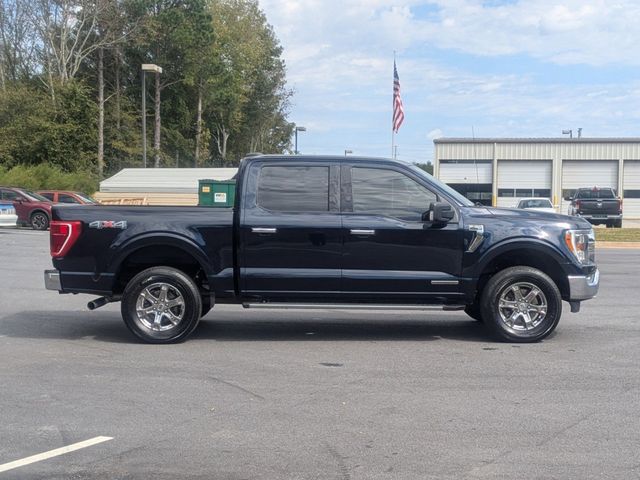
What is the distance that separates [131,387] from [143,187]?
35221 millimetres

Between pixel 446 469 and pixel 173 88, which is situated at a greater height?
pixel 173 88

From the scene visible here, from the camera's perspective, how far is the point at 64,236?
8.58 m

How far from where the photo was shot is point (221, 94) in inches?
2398

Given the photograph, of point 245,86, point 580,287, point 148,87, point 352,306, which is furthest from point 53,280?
point 245,86

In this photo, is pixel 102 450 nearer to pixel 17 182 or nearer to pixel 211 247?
pixel 211 247

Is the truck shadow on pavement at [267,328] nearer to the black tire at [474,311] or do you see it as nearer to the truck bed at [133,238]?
the black tire at [474,311]

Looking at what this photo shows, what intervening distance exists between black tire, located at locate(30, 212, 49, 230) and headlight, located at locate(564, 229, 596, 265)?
2682 centimetres

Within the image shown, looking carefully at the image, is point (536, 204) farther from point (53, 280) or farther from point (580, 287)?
point (53, 280)

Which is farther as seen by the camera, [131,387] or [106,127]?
[106,127]

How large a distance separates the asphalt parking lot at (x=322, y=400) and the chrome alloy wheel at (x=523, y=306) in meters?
0.28

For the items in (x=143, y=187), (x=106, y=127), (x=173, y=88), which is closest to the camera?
(x=143, y=187)

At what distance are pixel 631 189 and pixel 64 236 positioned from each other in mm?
50766

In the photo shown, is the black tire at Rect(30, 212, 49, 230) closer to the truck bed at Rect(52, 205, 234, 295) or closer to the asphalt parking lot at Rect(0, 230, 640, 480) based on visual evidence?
the asphalt parking lot at Rect(0, 230, 640, 480)

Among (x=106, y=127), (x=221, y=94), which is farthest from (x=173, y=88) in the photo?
(x=106, y=127)
